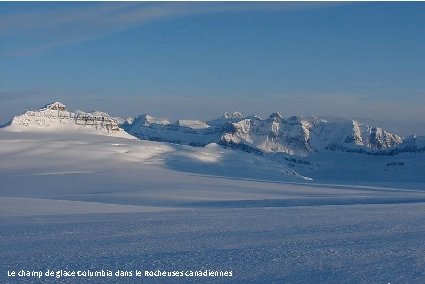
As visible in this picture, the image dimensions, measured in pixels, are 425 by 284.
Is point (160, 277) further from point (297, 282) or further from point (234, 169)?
point (234, 169)

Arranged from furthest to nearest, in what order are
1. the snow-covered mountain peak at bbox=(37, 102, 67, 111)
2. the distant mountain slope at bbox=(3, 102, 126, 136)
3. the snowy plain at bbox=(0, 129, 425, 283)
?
the snow-covered mountain peak at bbox=(37, 102, 67, 111), the distant mountain slope at bbox=(3, 102, 126, 136), the snowy plain at bbox=(0, 129, 425, 283)

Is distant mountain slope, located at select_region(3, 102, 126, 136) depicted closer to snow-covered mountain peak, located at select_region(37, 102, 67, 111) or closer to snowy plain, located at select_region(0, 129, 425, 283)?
snow-covered mountain peak, located at select_region(37, 102, 67, 111)

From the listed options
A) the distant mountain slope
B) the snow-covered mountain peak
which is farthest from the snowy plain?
the snow-covered mountain peak

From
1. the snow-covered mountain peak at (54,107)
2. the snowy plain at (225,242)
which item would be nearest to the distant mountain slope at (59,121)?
the snow-covered mountain peak at (54,107)

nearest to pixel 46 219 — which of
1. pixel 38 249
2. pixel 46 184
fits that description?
pixel 38 249

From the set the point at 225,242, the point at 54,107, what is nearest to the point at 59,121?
the point at 54,107

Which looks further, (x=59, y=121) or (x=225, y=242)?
(x=59, y=121)

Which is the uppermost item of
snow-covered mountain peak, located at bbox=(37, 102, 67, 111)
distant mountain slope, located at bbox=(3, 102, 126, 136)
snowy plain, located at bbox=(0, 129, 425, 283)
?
snow-covered mountain peak, located at bbox=(37, 102, 67, 111)

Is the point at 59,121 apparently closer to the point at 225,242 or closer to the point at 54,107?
the point at 54,107

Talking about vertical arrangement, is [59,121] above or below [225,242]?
above

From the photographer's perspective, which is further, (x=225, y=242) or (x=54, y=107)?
(x=54, y=107)

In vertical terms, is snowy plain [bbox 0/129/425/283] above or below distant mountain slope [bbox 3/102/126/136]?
below

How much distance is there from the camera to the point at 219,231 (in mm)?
17281

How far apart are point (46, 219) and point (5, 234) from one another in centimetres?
385
